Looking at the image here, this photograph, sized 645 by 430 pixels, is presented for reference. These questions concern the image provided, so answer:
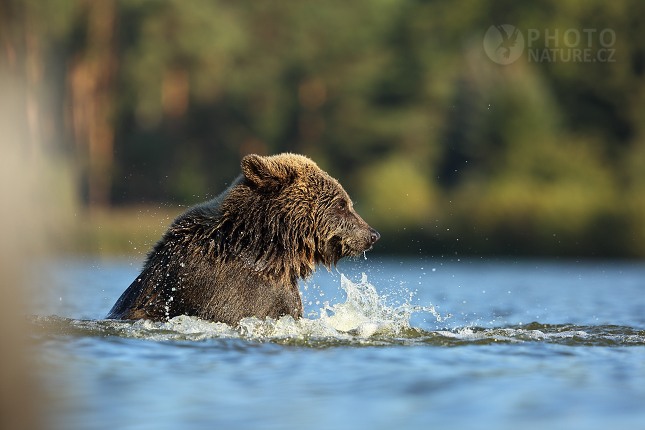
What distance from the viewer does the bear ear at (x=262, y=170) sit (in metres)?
7.15

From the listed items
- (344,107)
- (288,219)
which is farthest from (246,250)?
(344,107)

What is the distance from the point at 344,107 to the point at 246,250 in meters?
38.9

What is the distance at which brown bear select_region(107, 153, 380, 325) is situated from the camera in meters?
6.85

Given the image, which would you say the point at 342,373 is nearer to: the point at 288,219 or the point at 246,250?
the point at 246,250

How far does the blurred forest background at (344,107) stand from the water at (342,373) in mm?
20290

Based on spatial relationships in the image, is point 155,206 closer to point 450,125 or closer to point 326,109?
point 326,109

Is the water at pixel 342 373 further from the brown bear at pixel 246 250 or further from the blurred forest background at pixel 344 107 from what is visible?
the blurred forest background at pixel 344 107

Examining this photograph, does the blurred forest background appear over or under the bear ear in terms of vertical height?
over

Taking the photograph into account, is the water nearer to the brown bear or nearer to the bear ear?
the brown bear

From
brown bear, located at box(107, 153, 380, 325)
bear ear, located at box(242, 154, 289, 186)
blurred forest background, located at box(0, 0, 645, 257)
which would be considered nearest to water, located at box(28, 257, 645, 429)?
brown bear, located at box(107, 153, 380, 325)
